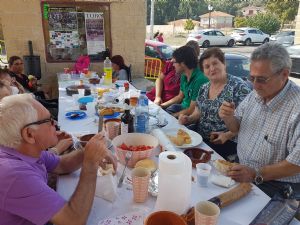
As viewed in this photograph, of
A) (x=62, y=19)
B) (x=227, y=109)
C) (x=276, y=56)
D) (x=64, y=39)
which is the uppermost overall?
(x=62, y=19)

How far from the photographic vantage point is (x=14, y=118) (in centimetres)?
123

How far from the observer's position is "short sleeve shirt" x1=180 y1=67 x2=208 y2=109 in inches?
137

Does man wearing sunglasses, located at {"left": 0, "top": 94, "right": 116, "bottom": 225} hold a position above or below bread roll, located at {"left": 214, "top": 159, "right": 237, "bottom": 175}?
above

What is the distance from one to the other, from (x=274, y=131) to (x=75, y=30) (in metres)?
5.59

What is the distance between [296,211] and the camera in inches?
52.6

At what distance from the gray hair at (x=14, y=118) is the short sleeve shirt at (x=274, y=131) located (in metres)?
1.51

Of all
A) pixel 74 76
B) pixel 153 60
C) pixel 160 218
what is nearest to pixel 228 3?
pixel 153 60

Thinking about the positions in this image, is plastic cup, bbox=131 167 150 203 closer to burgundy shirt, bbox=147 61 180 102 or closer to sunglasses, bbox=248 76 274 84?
sunglasses, bbox=248 76 274 84

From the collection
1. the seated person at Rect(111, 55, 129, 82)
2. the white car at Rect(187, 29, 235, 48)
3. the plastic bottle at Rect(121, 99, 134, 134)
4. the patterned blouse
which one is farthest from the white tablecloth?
the white car at Rect(187, 29, 235, 48)

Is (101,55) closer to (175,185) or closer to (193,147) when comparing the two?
(193,147)

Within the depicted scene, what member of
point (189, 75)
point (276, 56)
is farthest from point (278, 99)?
point (189, 75)

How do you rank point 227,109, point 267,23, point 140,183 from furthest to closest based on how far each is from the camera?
point 267,23 < point 227,109 < point 140,183

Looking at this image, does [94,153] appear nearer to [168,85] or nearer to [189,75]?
[189,75]

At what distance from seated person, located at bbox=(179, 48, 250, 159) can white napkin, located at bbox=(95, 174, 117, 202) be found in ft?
4.44
